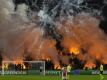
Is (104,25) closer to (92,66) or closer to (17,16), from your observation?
(92,66)

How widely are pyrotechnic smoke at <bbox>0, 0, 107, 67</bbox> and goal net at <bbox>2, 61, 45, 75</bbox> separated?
657cm

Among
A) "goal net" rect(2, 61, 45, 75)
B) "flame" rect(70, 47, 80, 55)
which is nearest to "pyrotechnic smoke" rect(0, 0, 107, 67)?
"flame" rect(70, 47, 80, 55)

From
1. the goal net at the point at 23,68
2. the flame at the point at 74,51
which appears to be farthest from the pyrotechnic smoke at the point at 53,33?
the goal net at the point at 23,68

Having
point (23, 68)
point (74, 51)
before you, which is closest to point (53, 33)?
point (74, 51)

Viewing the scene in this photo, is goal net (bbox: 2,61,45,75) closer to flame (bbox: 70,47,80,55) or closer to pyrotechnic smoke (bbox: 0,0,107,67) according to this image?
pyrotechnic smoke (bbox: 0,0,107,67)

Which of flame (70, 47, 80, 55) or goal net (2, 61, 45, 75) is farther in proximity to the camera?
flame (70, 47, 80, 55)

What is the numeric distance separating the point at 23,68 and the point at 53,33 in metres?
12.5

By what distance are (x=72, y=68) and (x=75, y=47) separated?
24.6 feet

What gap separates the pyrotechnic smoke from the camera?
87.1 meters

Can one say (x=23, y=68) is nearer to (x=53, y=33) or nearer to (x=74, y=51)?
(x=53, y=33)

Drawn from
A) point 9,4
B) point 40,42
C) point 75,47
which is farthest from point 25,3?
point 75,47

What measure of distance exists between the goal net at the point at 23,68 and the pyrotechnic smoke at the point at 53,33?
6567mm

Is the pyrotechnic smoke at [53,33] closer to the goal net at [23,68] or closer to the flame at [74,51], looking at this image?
the flame at [74,51]

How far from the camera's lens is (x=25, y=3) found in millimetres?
86500
